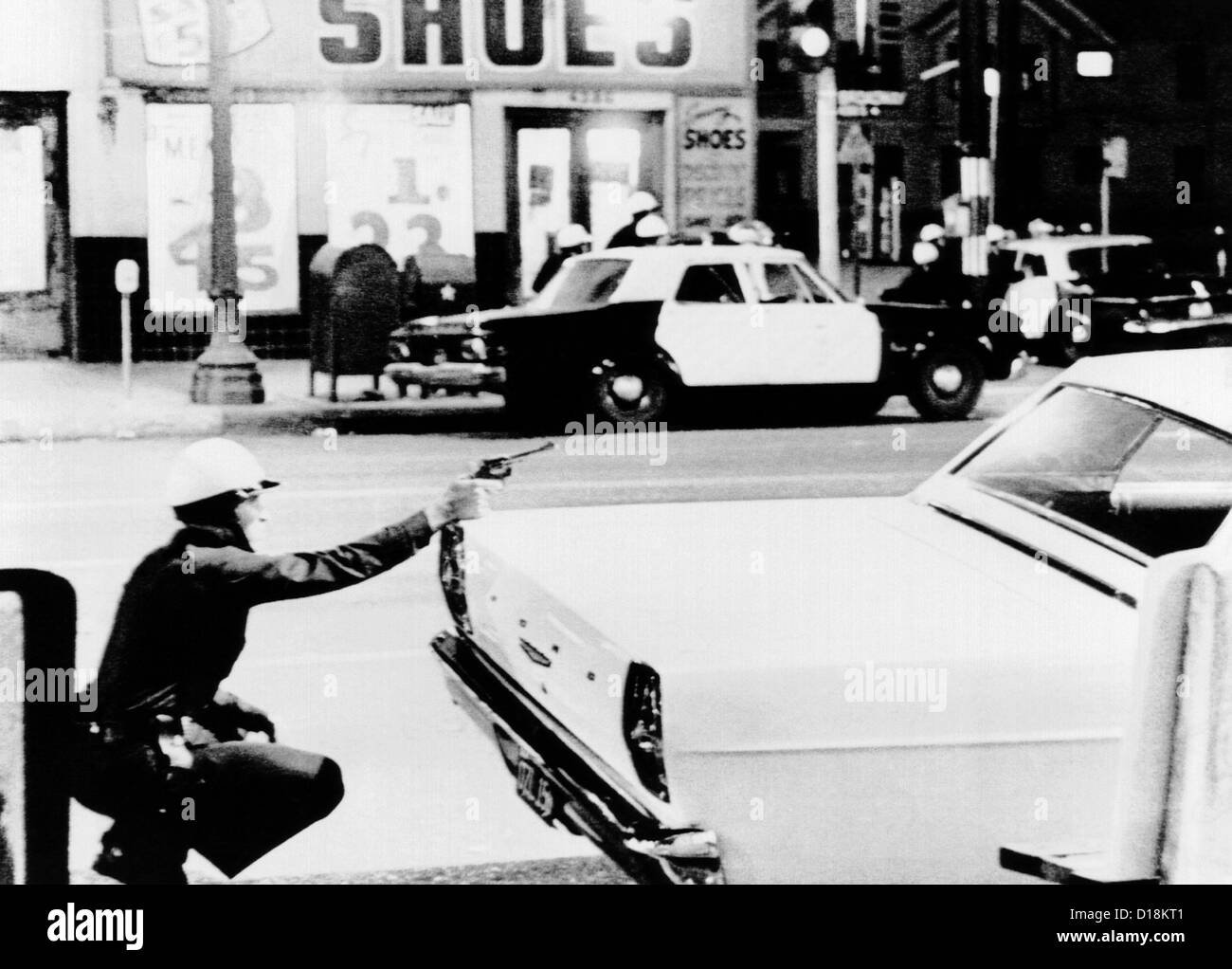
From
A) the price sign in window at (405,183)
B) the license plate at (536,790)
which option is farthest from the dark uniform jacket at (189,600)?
the price sign in window at (405,183)

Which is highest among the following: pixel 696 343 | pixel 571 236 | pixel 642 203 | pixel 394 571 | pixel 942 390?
pixel 642 203

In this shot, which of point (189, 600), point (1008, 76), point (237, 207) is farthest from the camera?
point (237, 207)

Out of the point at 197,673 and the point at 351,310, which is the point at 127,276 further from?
the point at 197,673

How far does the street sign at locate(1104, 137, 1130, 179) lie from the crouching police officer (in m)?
3.09

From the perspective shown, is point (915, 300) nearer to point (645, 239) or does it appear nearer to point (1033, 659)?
point (645, 239)

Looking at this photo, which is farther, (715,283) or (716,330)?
A: (716,330)

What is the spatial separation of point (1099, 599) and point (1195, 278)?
8.77ft

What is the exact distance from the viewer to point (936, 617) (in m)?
3.05

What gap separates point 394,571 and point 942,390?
2.05 m

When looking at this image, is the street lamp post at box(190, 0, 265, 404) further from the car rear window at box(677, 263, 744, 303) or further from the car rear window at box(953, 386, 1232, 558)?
the car rear window at box(953, 386, 1232, 558)

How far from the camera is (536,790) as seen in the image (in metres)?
3.10

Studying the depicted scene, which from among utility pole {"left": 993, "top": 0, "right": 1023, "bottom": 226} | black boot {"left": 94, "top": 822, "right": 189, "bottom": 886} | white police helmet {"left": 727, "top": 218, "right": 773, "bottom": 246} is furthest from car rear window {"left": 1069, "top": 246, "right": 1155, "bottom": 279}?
black boot {"left": 94, "top": 822, "right": 189, "bottom": 886}

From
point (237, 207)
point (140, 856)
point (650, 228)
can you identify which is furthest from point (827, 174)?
point (140, 856)

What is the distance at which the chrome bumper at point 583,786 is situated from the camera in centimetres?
275
